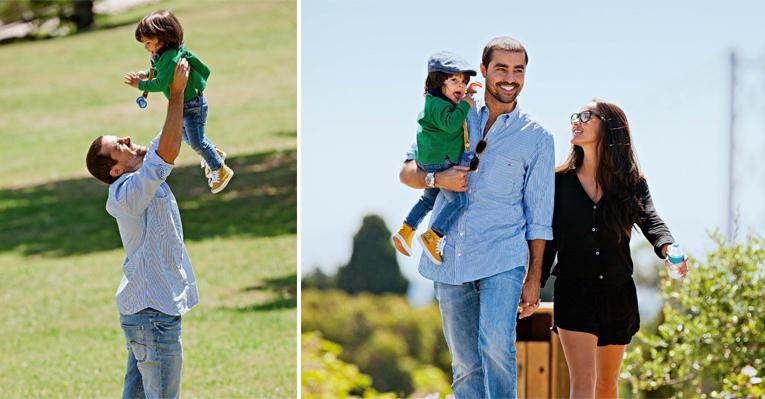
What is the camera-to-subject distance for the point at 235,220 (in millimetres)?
13484

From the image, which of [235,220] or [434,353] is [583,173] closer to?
[434,353]

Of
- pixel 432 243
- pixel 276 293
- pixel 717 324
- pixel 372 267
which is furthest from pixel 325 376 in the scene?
pixel 276 293

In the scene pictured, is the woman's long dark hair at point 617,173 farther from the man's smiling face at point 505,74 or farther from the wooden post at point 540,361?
the wooden post at point 540,361

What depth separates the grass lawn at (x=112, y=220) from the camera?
8867 mm

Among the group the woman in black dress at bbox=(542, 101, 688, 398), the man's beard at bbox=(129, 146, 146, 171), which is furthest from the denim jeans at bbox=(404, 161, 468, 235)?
the man's beard at bbox=(129, 146, 146, 171)

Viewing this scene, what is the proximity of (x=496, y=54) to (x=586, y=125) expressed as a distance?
1.90ft

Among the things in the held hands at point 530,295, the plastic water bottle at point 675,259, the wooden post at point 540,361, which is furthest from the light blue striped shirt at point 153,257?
the wooden post at point 540,361

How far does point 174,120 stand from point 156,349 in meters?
0.76

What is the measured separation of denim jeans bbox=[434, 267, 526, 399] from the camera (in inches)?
154

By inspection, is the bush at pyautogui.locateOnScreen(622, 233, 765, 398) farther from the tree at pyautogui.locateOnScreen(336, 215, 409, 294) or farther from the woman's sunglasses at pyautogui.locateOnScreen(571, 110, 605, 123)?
the tree at pyautogui.locateOnScreen(336, 215, 409, 294)

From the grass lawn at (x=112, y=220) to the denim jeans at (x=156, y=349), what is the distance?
3.85m

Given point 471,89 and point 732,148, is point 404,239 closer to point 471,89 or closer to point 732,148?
point 471,89

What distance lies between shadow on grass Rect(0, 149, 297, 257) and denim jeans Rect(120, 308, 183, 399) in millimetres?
8772

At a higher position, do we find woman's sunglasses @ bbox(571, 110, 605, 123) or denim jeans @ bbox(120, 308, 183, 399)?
woman's sunglasses @ bbox(571, 110, 605, 123)
